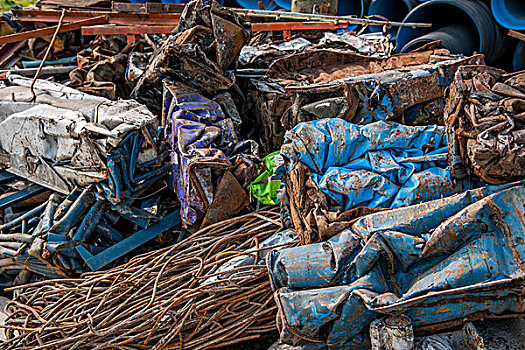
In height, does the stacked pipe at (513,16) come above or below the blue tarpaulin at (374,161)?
above

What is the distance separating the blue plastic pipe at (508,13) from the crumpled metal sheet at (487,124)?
2914 mm

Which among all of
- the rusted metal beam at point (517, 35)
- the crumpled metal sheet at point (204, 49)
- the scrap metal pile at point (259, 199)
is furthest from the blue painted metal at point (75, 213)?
the rusted metal beam at point (517, 35)

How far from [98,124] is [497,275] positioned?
9.90 ft

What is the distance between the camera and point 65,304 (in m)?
3.26

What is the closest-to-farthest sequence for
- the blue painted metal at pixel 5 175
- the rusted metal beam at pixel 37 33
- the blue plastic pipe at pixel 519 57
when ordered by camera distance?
the blue painted metal at pixel 5 175 < the blue plastic pipe at pixel 519 57 < the rusted metal beam at pixel 37 33

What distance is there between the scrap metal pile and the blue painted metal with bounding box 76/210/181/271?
0.06ft

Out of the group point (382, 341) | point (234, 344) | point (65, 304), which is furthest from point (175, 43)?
point (382, 341)

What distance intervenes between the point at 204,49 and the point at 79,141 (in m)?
1.47

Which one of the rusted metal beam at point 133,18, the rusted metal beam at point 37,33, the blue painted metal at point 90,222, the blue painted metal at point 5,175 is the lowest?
the blue painted metal at point 90,222

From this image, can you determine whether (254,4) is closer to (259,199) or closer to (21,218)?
(259,199)

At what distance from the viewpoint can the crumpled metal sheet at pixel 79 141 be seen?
3.41 m

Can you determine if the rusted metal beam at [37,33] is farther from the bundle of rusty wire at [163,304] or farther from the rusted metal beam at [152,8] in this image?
the bundle of rusty wire at [163,304]

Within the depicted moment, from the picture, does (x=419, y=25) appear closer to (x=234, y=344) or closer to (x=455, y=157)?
(x=455, y=157)

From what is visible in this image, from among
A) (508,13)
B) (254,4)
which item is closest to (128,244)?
(508,13)
